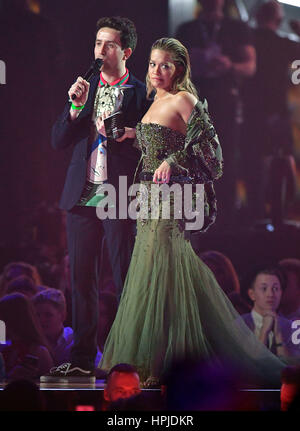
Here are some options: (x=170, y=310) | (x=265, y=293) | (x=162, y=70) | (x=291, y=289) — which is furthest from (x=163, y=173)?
(x=291, y=289)

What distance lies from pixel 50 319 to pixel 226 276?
105 cm

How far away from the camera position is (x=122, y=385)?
3145 mm

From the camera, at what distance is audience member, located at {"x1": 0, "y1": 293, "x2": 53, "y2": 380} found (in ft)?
13.5

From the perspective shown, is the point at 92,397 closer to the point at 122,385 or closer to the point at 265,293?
the point at 122,385

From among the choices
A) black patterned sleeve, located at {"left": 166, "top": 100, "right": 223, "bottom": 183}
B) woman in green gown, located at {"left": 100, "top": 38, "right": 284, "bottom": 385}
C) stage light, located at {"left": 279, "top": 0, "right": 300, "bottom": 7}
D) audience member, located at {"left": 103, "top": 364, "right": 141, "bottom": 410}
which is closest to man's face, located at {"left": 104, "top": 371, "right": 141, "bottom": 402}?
audience member, located at {"left": 103, "top": 364, "right": 141, "bottom": 410}

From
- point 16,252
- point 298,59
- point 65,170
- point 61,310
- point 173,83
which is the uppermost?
point 298,59

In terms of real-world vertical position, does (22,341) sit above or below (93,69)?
below

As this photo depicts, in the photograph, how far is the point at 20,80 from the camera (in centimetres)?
451

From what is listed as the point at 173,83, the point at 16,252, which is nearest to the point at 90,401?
the point at 16,252

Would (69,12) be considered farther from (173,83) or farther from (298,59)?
(298,59)

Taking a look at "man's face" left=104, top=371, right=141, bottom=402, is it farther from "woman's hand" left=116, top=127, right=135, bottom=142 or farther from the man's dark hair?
the man's dark hair

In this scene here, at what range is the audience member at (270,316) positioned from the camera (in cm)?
433
